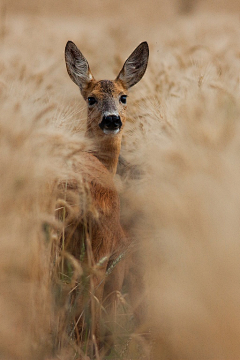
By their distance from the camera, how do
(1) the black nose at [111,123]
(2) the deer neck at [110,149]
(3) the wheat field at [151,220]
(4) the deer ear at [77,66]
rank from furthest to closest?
(4) the deer ear at [77,66], (1) the black nose at [111,123], (2) the deer neck at [110,149], (3) the wheat field at [151,220]

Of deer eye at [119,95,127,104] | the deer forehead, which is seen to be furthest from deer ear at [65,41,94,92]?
deer eye at [119,95,127,104]

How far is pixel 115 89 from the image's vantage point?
504 cm

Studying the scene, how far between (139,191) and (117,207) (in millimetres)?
568

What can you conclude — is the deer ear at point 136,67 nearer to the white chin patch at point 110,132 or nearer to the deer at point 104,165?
the deer at point 104,165

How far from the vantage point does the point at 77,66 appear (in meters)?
5.30

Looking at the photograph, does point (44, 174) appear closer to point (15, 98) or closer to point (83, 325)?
point (15, 98)

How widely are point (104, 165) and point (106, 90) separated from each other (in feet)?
3.66

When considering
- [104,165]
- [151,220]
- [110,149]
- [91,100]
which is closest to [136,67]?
[91,100]

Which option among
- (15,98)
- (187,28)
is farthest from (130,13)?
(15,98)

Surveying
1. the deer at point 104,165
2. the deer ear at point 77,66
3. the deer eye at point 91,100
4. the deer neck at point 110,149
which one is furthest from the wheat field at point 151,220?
the deer ear at point 77,66

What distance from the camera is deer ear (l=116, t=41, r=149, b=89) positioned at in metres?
5.29

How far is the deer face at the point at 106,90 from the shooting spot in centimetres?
450

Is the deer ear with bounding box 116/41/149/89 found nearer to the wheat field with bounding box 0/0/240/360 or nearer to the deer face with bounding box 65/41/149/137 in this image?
the deer face with bounding box 65/41/149/137

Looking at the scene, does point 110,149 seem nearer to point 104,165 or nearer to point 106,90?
point 104,165
